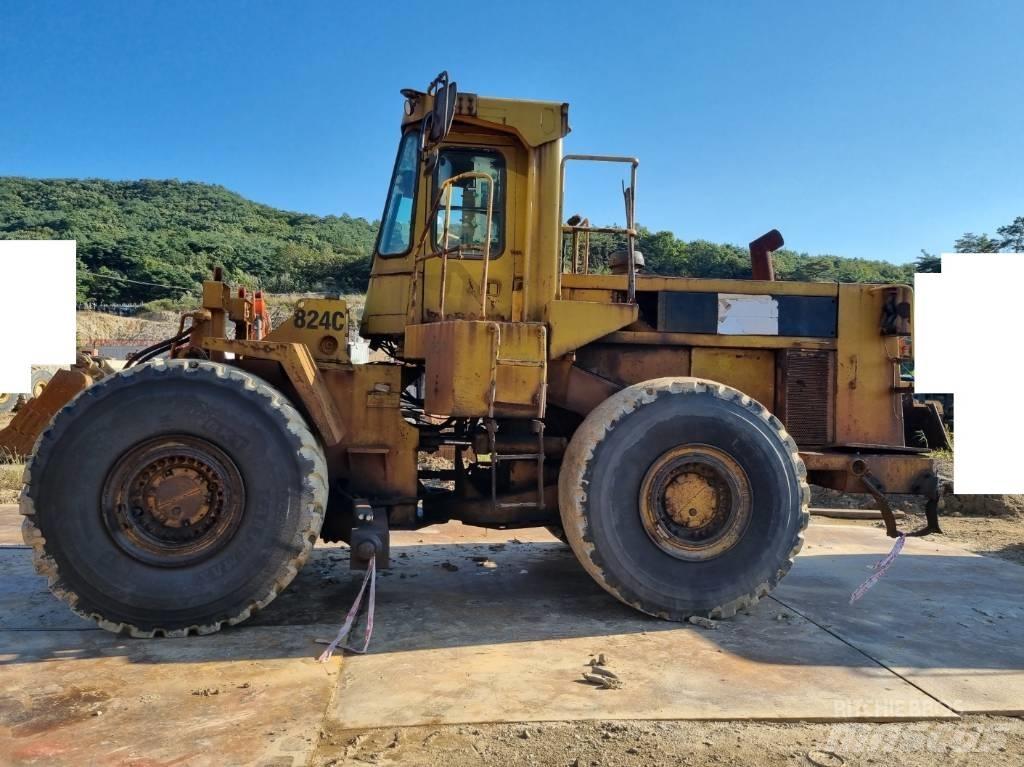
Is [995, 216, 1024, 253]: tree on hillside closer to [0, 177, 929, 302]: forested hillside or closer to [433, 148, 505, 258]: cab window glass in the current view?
[0, 177, 929, 302]: forested hillside

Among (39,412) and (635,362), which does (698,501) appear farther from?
(39,412)

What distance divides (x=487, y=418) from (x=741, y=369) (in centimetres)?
204

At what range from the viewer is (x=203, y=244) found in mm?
61125

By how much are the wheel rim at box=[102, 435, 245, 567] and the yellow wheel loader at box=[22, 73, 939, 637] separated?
0.04 ft

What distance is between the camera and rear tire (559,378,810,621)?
4566 mm

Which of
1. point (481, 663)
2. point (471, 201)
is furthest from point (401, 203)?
point (481, 663)

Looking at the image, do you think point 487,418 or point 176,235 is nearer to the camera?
point 487,418

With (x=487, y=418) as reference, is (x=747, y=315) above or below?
above

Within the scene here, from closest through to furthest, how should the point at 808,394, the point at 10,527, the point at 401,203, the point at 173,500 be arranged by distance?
the point at 173,500
the point at 401,203
the point at 808,394
the point at 10,527

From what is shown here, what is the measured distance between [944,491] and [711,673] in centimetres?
803

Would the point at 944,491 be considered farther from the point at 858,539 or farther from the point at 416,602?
the point at 416,602

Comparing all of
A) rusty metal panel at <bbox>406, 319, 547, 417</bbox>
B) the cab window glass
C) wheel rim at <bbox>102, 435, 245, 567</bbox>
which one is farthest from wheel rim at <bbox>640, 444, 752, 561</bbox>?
wheel rim at <bbox>102, 435, 245, 567</bbox>

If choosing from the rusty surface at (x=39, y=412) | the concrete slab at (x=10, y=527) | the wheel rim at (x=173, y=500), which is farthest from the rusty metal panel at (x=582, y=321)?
the rusty surface at (x=39, y=412)

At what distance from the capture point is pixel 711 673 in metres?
3.79
